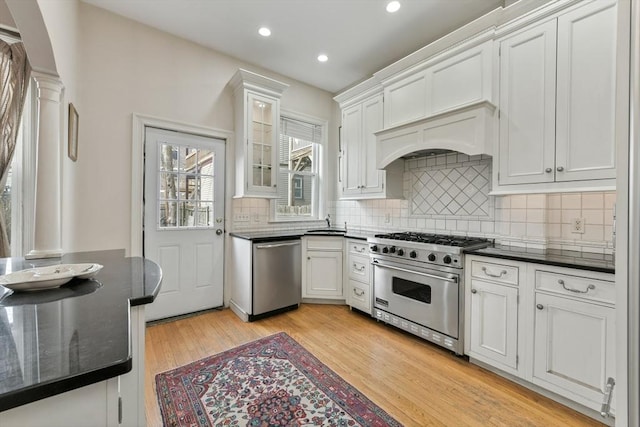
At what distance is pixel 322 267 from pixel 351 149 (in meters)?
1.61

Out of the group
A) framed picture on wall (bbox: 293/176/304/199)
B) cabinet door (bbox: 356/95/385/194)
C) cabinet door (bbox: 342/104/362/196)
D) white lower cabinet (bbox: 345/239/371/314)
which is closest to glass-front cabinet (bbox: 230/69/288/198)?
framed picture on wall (bbox: 293/176/304/199)

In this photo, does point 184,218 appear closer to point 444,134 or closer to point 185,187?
point 185,187

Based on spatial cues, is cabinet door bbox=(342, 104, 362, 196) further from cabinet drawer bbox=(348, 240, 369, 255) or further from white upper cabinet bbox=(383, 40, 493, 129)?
cabinet drawer bbox=(348, 240, 369, 255)

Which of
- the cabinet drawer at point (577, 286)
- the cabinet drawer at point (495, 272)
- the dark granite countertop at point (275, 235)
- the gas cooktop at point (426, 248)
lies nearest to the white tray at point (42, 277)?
the dark granite countertop at point (275, 235)

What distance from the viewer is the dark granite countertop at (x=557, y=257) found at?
1686mm

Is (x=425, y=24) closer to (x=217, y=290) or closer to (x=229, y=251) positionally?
(x=229, y=251)

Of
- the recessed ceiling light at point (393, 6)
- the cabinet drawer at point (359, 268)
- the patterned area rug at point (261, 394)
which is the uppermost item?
the recessed ceiling light at point (393, 6)

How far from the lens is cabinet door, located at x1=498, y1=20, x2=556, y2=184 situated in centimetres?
204

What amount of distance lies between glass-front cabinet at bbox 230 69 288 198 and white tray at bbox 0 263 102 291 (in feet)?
7.04

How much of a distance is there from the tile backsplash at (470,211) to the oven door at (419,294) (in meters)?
0.69

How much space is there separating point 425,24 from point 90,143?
11.4 feet

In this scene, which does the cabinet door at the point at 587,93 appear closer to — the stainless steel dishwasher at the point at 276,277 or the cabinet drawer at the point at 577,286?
the cabinet drawer at the point at 577,286

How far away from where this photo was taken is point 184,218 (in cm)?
322

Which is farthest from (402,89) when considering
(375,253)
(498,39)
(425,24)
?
(375,253)
